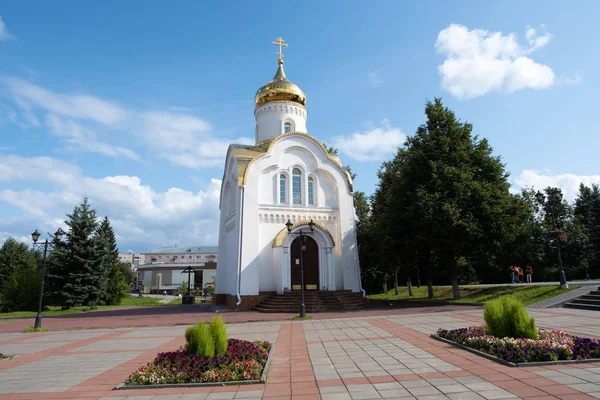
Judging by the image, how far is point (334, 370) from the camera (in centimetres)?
631

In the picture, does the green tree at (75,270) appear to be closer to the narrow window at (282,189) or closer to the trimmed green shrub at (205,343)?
the narrow window at (282,189)

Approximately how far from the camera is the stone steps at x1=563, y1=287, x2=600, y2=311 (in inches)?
520

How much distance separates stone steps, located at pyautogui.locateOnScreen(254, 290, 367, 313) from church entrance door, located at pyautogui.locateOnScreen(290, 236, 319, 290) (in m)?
1.11

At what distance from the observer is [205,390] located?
5539 millimetres

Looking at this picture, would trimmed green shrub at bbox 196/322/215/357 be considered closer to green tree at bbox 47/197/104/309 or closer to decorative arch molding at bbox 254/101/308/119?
decorative arch molding at bbox 254/101/308/119

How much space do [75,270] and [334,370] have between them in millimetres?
25937

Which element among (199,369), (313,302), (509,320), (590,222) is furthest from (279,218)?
(590,222)

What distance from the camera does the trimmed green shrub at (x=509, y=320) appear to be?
7.20 meters

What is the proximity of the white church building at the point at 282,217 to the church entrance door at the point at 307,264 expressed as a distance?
0.05 m

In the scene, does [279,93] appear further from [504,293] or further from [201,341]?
[201,341]

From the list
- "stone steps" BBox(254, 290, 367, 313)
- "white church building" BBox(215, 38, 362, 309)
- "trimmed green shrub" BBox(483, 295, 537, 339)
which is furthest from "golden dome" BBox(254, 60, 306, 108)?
"trimmed green shrub" BBox(483, 295, 537, 339)

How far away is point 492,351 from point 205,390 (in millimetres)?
5143

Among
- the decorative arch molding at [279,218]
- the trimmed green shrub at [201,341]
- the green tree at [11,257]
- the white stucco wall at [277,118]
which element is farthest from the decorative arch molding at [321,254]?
the green tree at [11,257]

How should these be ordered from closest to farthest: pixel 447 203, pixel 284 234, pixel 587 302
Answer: pixel 587 302 < pixel 447 203 < pixel 284 234
